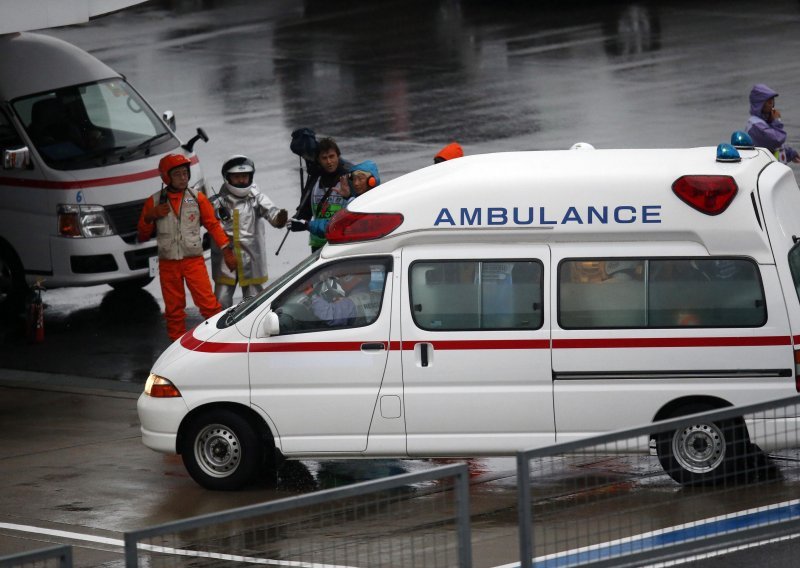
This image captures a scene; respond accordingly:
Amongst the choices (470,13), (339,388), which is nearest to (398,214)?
(339,388)

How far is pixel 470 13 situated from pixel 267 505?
92.0ft

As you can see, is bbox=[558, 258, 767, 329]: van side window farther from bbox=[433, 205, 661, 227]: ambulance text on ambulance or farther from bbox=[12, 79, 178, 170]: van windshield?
bbox=[12, 79, 178, 170]: van windshield

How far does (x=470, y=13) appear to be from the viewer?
3353 centimetres

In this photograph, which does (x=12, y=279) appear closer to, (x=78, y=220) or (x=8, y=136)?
(x=78, y=220)

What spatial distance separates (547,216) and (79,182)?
23.7 feet

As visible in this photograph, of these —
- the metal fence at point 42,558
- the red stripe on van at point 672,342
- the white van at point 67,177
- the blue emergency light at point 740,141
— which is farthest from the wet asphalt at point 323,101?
the blue emergency light at point 740,141

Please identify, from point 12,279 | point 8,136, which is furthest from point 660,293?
point 8,136

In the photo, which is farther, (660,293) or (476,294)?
(476,294)

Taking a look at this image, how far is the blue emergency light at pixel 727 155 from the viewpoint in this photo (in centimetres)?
1012

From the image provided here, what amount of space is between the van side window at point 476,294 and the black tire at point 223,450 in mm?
1385

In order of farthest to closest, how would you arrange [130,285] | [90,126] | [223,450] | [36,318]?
[130,285]
[90,126]
[36,318]
[223,450]

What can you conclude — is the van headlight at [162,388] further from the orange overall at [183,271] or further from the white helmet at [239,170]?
the white helmet at [239,170]

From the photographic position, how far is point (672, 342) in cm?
989

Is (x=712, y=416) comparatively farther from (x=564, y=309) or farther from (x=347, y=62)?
(x=347, y=62)
